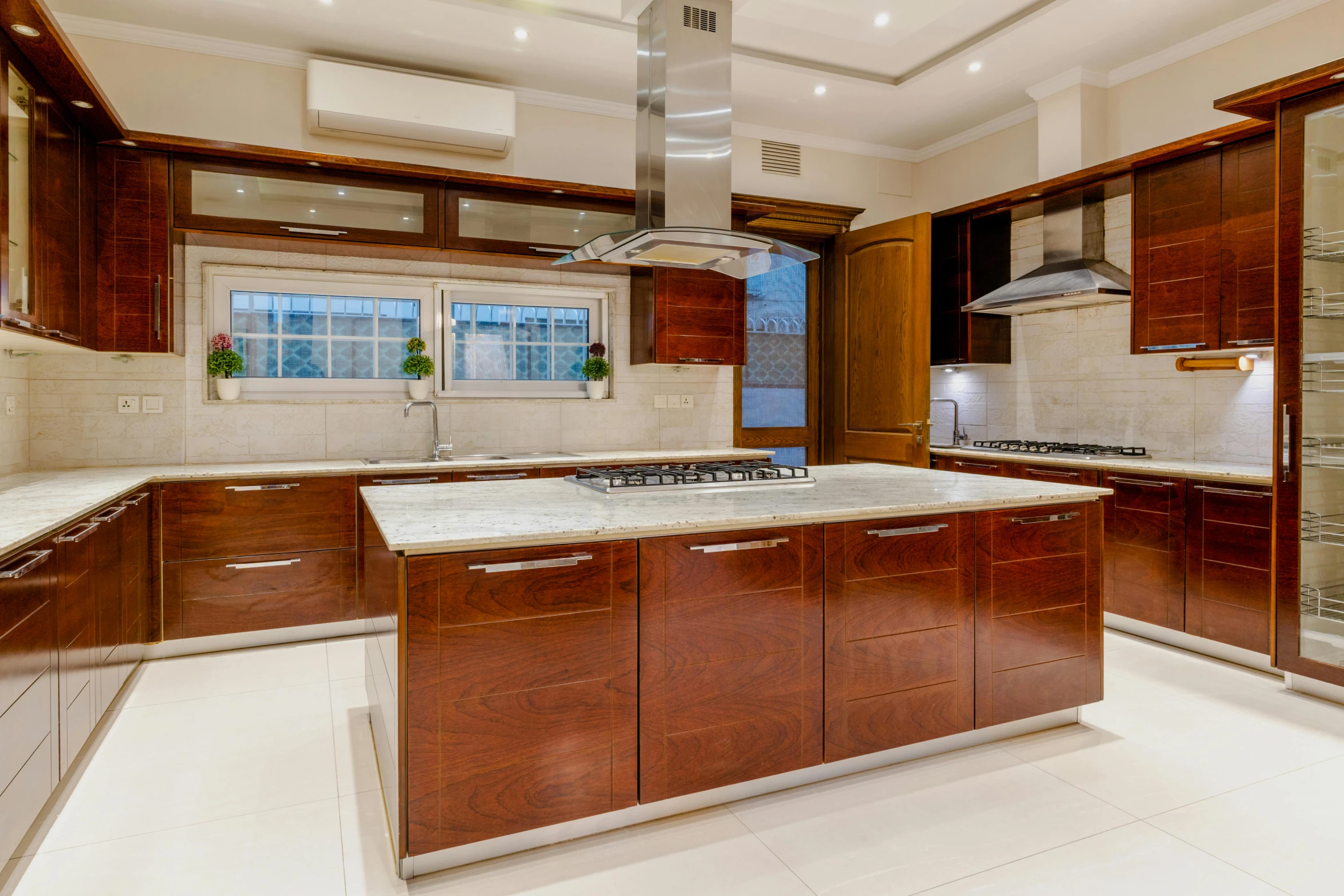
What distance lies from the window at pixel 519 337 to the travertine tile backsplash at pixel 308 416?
0.28ft

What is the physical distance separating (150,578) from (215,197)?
5.78 ft

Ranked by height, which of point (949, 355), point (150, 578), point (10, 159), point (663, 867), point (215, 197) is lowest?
point (663, 867)

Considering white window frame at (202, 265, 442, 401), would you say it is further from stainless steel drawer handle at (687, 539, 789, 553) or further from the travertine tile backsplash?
stainless steel drawer handle at (687, 539, 789, 553)

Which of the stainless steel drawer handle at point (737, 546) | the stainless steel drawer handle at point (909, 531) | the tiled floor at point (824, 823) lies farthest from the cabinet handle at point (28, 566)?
the stainless steel drawer handle at point (909, 531)

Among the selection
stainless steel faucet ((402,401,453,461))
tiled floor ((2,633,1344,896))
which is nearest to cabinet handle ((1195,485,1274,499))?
tiled floor ((2,633,1344,896))

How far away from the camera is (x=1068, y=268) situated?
13.9ft

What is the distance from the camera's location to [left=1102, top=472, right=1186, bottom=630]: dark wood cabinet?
3.42 m

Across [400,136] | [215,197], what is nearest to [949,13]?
[400,136]

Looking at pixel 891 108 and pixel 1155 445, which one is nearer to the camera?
pixel 1155 445

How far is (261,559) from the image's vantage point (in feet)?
11.3

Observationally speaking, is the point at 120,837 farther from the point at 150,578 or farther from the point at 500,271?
the point at 500,271

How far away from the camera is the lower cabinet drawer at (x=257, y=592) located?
335 centimetres

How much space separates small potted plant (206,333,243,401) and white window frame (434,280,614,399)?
1000mm

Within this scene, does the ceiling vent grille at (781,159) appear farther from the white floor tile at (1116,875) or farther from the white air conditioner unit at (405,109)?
the white floor tile at (1116,875)
